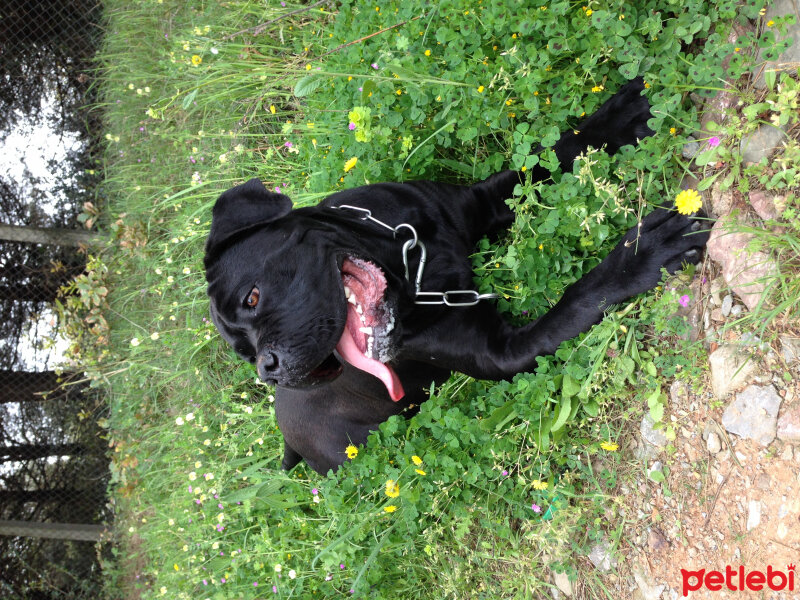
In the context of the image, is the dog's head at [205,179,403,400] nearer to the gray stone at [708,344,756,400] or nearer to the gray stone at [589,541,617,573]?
the gray stone at [589,541,617,573]

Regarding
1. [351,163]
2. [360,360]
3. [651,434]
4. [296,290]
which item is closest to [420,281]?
[360,360]

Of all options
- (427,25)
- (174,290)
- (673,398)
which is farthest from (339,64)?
(174,290)

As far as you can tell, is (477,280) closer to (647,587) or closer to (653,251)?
(653,251)

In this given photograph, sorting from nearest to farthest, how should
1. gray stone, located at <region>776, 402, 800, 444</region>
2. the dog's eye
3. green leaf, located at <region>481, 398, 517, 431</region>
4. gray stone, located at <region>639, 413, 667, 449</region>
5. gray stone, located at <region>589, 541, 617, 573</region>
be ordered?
gray stone, located at <region>776, 402, 800, 444</region>
gray stone, located at <region>639, 413, 667, 449</region>
gray stone, located at <region>589, 541, 617, 573</region>
the dog's eye
green leaf, located at <region>481, 398, 517, 431</region>

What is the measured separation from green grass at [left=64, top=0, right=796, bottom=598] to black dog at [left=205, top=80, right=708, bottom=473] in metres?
0.11

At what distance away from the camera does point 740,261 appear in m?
2.06

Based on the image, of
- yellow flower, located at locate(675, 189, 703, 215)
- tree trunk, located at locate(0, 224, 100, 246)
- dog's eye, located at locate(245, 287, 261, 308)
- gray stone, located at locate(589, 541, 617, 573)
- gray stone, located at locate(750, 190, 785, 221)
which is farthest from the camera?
tree trunk, located at locate(0, 224, 100, 246)

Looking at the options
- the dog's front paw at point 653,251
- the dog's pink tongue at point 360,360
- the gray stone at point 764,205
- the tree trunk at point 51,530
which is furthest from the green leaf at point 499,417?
the tree trunk at point 51,530

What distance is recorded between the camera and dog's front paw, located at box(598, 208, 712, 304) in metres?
2.24

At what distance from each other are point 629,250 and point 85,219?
669cm

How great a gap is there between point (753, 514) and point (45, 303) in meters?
7.81

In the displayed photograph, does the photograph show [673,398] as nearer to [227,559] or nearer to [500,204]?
[500,204]

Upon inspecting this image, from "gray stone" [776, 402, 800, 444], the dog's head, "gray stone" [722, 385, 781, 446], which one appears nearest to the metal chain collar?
the dog's head

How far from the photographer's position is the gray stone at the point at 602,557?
2506 millimetres
